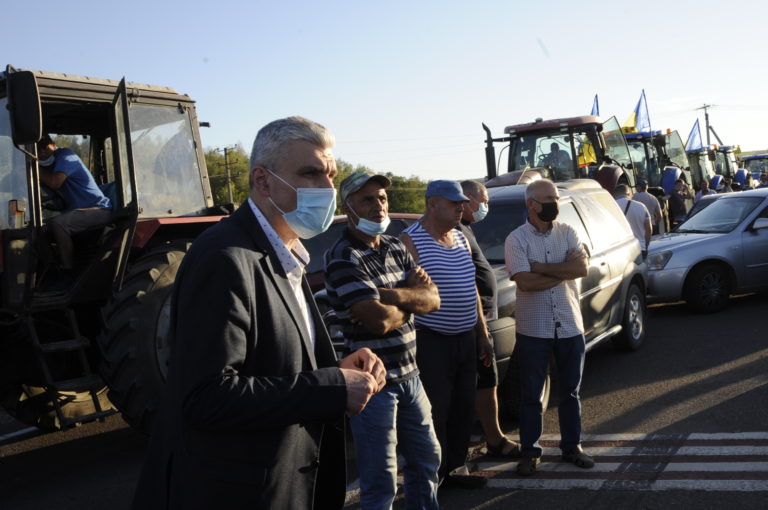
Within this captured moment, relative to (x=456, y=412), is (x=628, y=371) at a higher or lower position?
lower

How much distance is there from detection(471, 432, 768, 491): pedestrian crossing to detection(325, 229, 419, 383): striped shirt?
1.67 meters

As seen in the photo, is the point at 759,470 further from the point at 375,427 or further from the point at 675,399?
the point at 375,427

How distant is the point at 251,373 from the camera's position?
2055mm

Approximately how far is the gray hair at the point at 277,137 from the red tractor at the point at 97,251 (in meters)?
3.00

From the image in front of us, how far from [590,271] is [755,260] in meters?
5.38

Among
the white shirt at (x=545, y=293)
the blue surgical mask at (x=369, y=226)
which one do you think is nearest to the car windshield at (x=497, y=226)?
the white shirt at (x=545, y=293)

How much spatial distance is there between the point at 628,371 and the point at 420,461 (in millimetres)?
4641

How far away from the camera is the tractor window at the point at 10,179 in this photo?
5.62 meters

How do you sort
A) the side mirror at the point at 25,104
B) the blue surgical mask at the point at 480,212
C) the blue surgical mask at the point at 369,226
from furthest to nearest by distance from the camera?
the blue surgical mask at the point at 480,212, the side mirror at the point at 25,104, the blue surgical mask at the point at 369,226

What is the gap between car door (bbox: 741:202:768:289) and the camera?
1112cm

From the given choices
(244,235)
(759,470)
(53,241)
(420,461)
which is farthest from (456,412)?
(53,241)

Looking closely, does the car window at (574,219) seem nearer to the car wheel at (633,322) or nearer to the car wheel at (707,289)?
the car wheel at (633,322)

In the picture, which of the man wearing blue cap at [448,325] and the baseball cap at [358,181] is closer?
the baseball cap at [358,181]

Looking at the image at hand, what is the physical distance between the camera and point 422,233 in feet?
15.6
